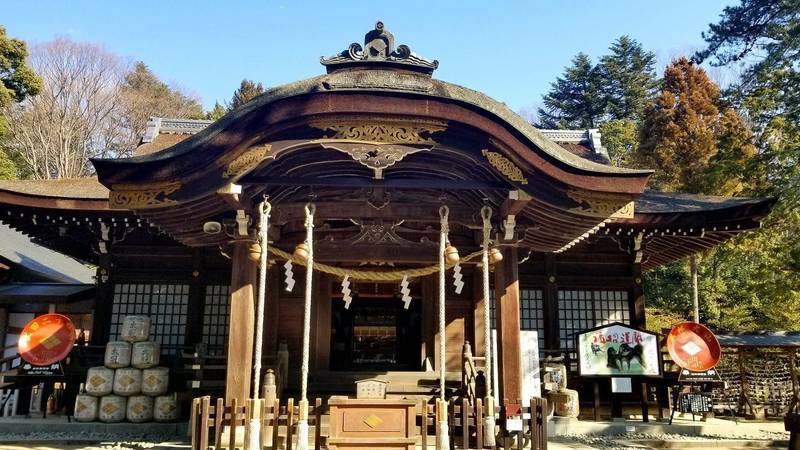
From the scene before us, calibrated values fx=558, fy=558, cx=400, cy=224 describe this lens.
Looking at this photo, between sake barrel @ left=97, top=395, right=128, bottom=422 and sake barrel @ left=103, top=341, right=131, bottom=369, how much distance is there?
0.55m

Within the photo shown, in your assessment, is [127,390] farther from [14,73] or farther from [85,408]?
[14,73]

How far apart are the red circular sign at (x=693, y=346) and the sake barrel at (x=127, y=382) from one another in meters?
9.41

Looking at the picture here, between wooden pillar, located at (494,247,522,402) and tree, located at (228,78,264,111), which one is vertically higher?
tree, located at (228,78,264,111)

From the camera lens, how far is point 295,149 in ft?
21.2

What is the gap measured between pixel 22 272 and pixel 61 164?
15.0 meters

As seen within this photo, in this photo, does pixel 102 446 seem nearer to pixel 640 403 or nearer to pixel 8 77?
pixel 640 403

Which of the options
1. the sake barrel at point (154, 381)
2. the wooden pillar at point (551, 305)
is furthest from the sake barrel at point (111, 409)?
the wooden pillar at point (551, 305)

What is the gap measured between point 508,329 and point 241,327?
11.4 feet

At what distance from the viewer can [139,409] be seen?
974cm

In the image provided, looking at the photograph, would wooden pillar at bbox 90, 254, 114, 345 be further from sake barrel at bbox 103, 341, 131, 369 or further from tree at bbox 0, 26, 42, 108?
tree at bbox 0, 26, 42, 108

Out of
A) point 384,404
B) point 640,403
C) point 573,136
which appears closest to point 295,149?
point 384,404

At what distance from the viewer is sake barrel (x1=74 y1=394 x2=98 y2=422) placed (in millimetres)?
9688

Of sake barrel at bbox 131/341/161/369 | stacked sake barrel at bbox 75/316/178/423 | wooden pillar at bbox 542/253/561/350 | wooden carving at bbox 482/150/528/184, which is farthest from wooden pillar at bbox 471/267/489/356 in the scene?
sake barrel at bbox 131/341/161/369

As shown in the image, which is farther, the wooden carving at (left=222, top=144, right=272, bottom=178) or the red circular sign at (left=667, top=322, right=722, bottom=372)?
the red circular sign at (left=667, top=322, right=722, bottom=372)
